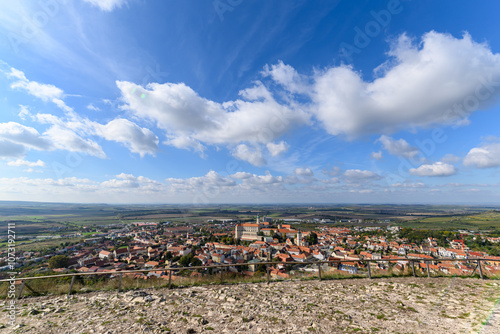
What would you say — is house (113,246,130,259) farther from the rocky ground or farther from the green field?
the green field

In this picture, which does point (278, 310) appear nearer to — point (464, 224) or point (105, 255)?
point (105, 255)

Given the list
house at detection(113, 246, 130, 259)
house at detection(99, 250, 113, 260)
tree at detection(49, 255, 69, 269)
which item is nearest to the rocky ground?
tree at detection(49, 255, 69, 269)

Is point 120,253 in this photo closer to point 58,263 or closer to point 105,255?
point 105,255

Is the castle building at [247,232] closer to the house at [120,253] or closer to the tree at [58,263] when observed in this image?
the house at [120,253]

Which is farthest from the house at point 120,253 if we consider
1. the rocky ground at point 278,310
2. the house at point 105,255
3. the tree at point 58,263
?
the rocky ground at point 278,310

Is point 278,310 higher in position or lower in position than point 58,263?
higher

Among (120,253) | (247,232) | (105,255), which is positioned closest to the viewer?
(105,255)

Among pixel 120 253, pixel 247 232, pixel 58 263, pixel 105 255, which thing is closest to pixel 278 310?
pixel 58 263

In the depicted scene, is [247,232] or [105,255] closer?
[105,255]

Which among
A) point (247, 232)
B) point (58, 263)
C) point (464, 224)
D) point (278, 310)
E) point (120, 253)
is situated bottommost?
point (247, 232)

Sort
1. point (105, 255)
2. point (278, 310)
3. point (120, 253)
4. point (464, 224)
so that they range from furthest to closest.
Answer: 1. point (464, 224)
2. point (120, 253)
3. point (105, 255)
4. point (278, 310)
